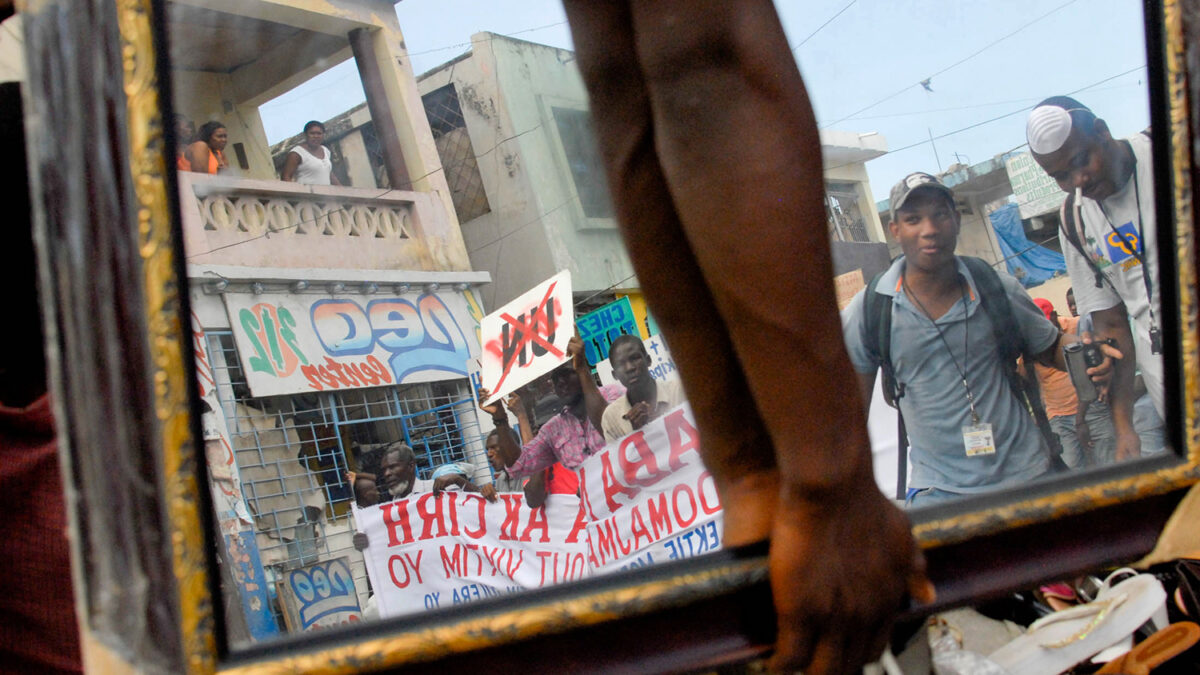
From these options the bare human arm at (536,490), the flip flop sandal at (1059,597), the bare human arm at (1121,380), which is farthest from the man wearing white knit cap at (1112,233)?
the bare human arm at (536,490)

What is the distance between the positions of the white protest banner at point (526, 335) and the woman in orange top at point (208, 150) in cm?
37

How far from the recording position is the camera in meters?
0.73

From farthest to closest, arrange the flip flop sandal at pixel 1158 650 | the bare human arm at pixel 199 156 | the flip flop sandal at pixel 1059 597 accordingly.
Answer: the flip flop sandal at pixel 1059 597 < the flip flop sandal at pixel 1158 650 < the bare human arm at pixel 199 156

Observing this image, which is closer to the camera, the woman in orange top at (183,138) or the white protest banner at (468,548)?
the woman in orange top at (183,138)

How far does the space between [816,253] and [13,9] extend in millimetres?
541

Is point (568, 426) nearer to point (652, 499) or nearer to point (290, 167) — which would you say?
point (652, 499)

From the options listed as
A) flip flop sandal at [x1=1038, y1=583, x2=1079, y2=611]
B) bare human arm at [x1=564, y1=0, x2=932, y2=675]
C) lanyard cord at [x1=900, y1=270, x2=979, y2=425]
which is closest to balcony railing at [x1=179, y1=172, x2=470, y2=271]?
bare human arm at [x1=564, y1=0, x2=932, y2=675]

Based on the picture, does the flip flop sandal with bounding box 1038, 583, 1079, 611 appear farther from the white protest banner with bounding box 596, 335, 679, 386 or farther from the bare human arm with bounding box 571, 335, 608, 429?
the white protest banner with bounding box 596, 335, 679, 386

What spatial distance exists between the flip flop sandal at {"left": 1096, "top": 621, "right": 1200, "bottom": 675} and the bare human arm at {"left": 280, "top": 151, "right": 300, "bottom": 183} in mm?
941

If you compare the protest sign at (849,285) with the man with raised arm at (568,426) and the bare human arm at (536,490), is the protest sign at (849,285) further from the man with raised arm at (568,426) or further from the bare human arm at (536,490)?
the bare human arm at (536,490)

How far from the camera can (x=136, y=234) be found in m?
0.54

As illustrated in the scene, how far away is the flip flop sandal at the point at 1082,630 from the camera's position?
109 centimetres

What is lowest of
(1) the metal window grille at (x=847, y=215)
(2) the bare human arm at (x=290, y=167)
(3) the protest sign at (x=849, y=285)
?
(3) the protest sign at (x=849, y=285)

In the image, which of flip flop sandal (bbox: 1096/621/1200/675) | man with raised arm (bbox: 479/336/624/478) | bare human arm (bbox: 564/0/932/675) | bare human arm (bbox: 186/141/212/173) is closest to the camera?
bare human arm (bbox: 564/0/932/675)
